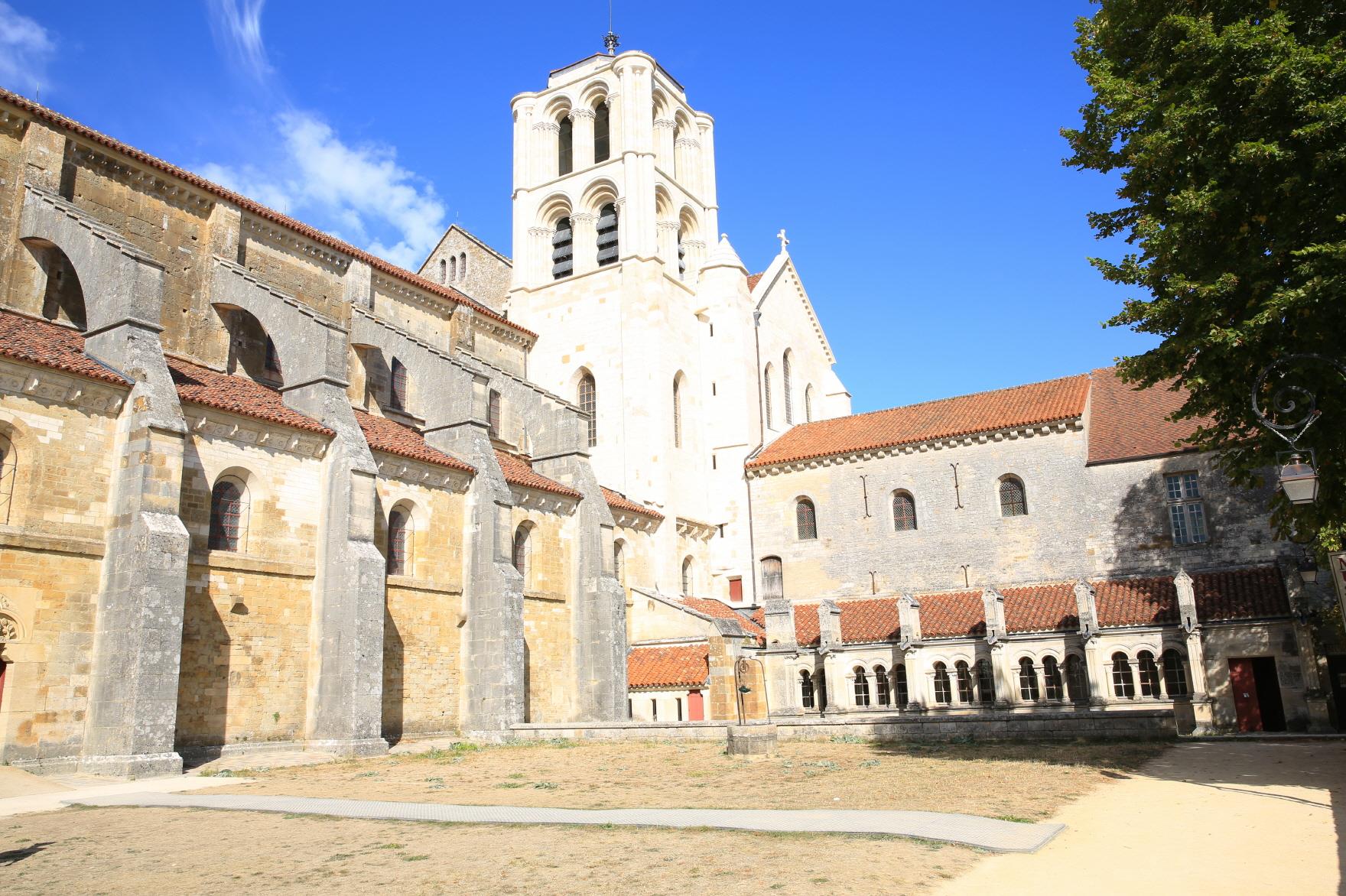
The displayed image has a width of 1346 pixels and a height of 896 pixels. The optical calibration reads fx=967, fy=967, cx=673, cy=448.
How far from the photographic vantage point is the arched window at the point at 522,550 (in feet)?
93.8

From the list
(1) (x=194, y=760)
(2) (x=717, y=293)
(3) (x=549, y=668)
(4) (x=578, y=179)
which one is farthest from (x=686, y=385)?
(1) (x=194, y=760)

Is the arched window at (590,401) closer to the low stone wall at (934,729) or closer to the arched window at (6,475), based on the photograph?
the low stone wall at (934,729)

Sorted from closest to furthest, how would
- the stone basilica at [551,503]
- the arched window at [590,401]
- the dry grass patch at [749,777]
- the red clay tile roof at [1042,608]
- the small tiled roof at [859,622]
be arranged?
the dry grass patch at [749,777], the stone basilica at [551,503], the red clay tile roof at [1042,608], the small tiled roof at [859,622], the arched window at [590,401]

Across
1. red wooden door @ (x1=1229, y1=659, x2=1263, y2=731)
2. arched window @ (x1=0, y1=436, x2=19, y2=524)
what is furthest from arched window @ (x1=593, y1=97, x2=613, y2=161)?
red wooden door @ (x1=1229, y1=659, x2=1263, y2=731)

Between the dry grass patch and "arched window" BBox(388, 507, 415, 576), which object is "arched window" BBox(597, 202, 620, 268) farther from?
the dry grass patch

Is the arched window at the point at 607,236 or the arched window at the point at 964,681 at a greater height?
the arched window at the point at 607,236

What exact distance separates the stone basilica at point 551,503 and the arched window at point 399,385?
8.8 inches

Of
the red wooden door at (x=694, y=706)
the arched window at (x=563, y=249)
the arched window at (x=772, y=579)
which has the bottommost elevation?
the red wooden door at (x=694, y=706)

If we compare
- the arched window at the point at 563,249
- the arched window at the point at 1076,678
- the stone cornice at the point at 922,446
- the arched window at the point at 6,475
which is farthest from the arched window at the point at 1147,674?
the arched window at the point at 6,475

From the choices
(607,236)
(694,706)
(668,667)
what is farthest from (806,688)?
(607,236)

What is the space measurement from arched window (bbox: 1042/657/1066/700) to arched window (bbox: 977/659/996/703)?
152 cm

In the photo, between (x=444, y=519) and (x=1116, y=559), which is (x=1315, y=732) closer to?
(x=1116, y=559)

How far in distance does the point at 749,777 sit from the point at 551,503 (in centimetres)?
1538

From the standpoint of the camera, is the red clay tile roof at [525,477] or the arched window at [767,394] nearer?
A: the red clay tile roof at [525,477]
